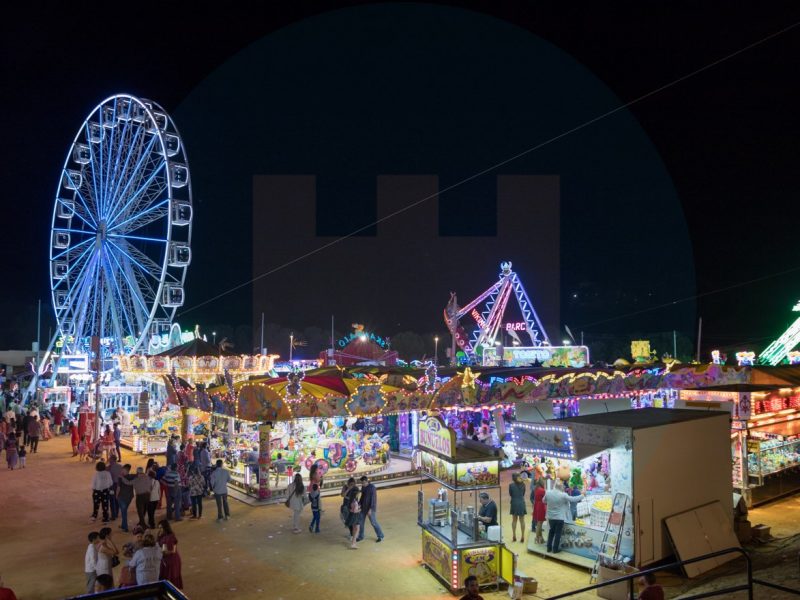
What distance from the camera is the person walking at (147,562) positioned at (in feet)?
23.1

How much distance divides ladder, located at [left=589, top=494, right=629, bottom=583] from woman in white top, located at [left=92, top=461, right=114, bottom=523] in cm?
828

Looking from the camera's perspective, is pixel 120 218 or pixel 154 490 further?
pixel 120 218

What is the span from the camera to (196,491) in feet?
40.4

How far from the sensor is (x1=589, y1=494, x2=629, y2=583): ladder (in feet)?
28.3

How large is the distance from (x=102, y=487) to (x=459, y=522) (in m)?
6.65

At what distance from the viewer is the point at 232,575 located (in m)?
9.08

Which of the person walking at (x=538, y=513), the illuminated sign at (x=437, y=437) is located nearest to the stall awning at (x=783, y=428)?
the person walking at (x=538, y=513)

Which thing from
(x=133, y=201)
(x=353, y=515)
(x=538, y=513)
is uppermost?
(x=133, y=201)

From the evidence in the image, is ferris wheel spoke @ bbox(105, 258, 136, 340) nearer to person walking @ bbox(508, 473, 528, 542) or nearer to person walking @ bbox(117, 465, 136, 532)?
person walking @ bbox(117, 465, 136, 532)

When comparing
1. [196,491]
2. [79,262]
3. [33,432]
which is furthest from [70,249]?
[196,491]

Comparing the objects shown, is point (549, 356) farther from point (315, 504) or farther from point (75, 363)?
point (315, 504)

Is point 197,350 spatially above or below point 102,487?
above

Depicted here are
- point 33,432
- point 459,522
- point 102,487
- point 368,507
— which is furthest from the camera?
point 33,432

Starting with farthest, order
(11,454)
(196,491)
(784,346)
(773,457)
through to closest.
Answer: (784,346), (11,454), (773,457), (196,491)
